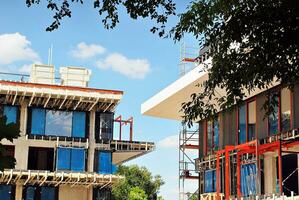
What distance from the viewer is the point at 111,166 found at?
37781mm

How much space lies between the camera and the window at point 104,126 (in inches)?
1526

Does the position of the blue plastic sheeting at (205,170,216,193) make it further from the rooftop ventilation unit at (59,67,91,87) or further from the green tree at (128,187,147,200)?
the green tree at (128,187,147,200)

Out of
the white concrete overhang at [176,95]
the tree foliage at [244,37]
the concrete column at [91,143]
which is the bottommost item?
the tree foliage at [244,37]

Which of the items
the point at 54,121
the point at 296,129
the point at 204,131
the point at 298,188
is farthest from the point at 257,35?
the point at 54,121

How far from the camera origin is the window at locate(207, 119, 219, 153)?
34.5 metres

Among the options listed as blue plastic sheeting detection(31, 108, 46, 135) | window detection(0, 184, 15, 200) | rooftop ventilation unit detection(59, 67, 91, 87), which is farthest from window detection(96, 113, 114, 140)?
window detection(0, 184, 15, 200)

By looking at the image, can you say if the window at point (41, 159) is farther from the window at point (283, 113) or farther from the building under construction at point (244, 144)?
the window at point (283, 113)

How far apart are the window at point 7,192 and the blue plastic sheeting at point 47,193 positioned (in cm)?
181

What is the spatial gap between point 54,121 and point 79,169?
140 inches

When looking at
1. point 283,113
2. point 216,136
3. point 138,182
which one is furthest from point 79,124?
point 138,182

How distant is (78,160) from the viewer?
3731cm

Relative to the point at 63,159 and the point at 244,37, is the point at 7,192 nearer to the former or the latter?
the point at 63,159

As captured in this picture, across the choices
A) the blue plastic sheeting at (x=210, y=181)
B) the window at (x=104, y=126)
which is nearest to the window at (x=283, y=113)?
the blue plastic sheeting at (x=210, y=181)

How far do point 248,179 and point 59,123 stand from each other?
549 inches
